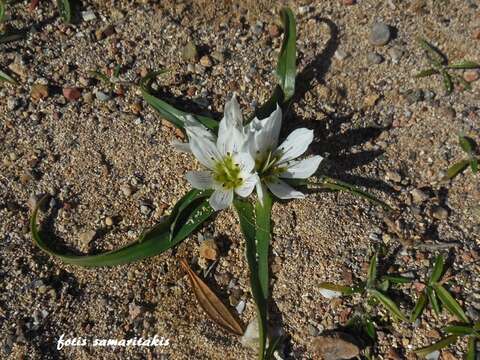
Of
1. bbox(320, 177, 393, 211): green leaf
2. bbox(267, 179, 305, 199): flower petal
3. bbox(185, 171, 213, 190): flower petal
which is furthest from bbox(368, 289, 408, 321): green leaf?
bbox(185, 171, 213, 190): flower petal

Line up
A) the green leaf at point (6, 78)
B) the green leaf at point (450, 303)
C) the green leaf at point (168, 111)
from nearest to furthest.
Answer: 1. the green leaf at point (450, 303)
2. the green leaf at point (168, 111)
3. the green leaf at point (6, 78)

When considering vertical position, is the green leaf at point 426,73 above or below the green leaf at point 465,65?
below

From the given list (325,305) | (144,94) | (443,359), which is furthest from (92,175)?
(443,359)

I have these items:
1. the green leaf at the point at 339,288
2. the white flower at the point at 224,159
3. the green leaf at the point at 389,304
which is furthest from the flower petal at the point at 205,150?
the green leaf at the point at 389,304

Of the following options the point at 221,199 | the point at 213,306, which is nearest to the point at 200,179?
the point at 221,199

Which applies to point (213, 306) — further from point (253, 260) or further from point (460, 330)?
point (460, 330)

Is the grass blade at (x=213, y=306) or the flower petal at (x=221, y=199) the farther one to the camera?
the grass blade at (x=213, y=306)

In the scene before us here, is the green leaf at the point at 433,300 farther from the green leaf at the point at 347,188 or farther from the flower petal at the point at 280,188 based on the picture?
the flower petal at the point at 280,188
